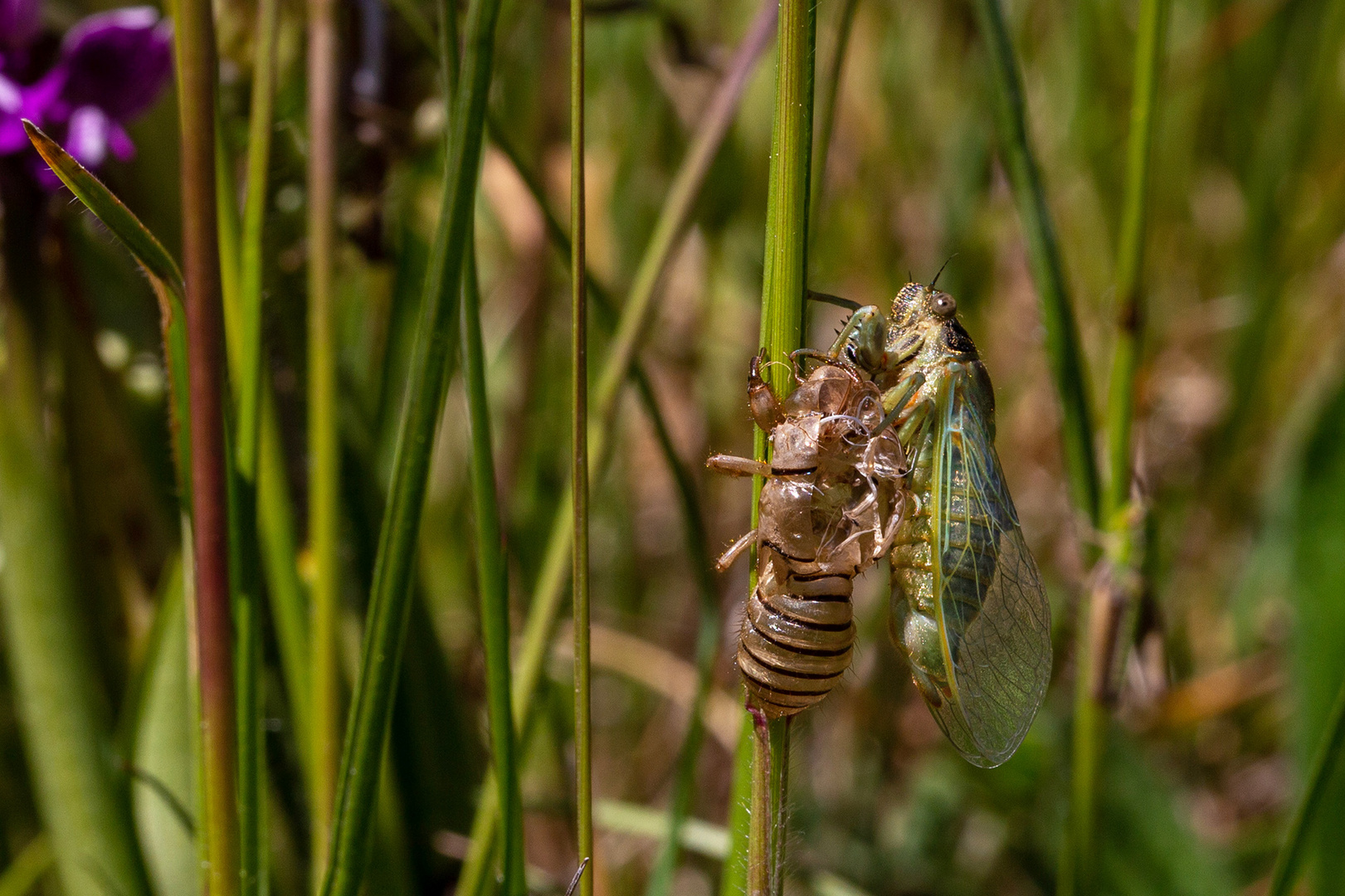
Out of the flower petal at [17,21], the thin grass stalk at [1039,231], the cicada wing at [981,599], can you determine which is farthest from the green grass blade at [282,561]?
the thin grass stalk at [1039,231]

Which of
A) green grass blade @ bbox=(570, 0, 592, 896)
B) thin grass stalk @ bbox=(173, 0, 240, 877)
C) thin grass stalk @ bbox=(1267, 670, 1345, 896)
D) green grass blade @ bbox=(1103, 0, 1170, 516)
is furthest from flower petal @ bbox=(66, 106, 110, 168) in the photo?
thin grass stalk @ bbox=(1267, 670, 1345, 896)

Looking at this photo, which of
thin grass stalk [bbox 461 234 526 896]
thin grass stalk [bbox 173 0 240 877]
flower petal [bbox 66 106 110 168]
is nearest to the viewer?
thin grass stalk [bbox 173 0 240 877]

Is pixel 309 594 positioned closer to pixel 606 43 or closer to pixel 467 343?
pixel 467 343

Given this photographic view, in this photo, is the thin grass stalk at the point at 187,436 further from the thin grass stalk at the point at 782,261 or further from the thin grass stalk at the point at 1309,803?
the thin grass stalk at the point at 1309,803

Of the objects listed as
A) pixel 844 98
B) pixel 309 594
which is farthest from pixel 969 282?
pixel 309 594

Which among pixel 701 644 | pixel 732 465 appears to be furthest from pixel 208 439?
pixel 701 644

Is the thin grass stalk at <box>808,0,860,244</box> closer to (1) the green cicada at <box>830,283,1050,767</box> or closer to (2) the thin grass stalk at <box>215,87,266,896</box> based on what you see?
(1) the green cicada at <box>830,283,1050,767</box>

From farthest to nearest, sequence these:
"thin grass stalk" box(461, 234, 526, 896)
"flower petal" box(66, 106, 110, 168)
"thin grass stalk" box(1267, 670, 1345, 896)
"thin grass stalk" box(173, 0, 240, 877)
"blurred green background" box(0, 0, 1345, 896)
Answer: "blurred green background" box(0, 0, 1345, 896)
"flower petal" box(66, 106, 110, 168)
"thin grass stalk" box(1267, 670, 1345, 896)
"thin grass stalk" box(461, 234, 526, 896)
"thin grass stalk" box(173, 0, 240, 877)
